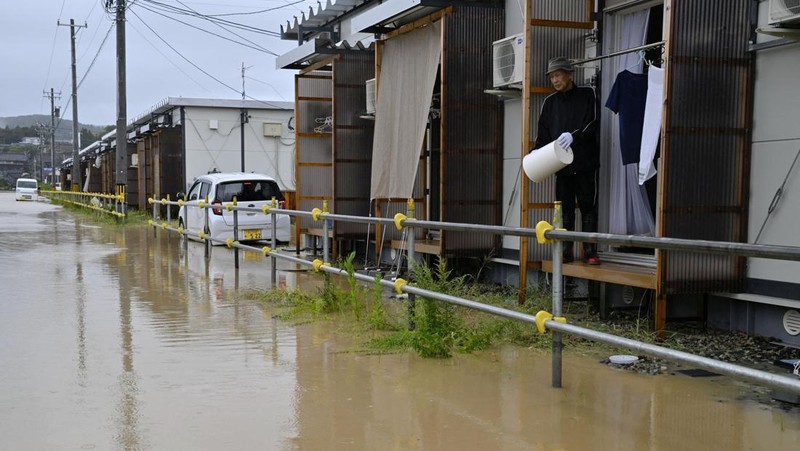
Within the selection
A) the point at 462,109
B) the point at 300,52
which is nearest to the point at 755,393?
the point at 462,109

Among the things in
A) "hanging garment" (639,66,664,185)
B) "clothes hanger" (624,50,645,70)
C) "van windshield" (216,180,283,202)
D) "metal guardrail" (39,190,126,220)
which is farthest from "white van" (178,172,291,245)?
"hanging garment" (639,66,664,185)

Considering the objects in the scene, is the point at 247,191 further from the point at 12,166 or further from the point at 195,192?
the point at 12,166

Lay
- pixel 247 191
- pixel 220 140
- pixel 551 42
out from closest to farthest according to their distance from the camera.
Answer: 1. pixel 551 42
2. pixel 247 191
3. pixel 220 140

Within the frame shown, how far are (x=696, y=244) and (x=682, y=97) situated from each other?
278cm

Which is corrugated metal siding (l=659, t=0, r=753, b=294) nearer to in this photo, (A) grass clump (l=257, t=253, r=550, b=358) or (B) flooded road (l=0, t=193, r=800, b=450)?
(B) flooded road (l=0, t=193, r=800, b=450)

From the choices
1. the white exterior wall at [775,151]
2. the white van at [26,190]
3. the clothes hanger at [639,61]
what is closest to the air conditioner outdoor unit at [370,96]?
the clothes hanger at [639,61]

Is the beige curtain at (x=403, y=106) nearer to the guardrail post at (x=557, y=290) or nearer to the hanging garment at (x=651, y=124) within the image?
the hanging garment at (x=651, y=124)

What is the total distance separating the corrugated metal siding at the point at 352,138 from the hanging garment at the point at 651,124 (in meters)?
6.10

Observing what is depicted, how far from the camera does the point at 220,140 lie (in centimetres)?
2530

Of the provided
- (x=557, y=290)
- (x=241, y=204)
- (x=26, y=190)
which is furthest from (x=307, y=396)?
(x=26, y=190)

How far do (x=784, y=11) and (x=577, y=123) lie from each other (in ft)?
7.37

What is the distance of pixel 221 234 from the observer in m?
15.8

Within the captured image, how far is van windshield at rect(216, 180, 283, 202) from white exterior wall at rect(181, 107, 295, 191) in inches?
349

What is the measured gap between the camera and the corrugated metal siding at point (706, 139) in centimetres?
605
